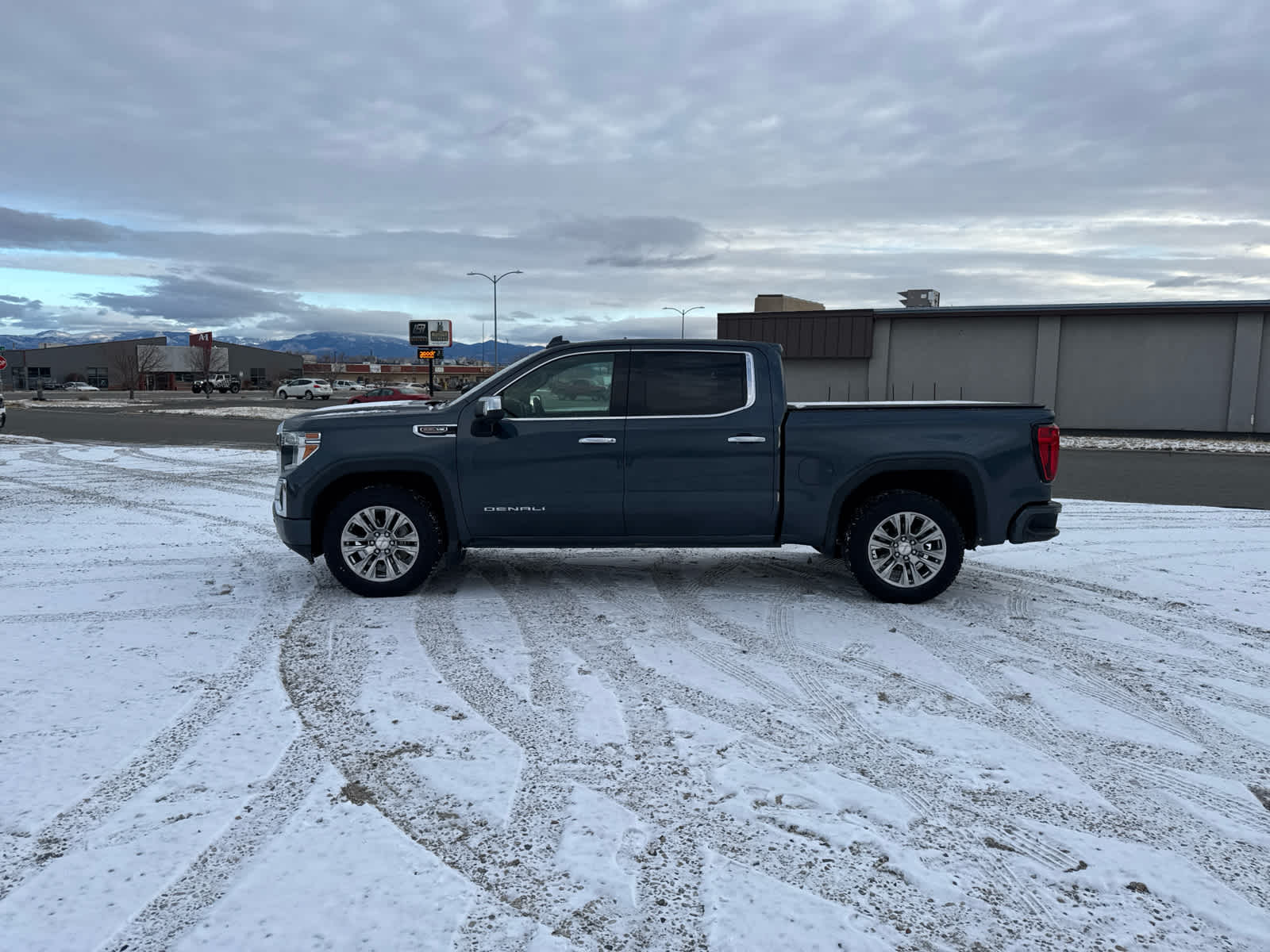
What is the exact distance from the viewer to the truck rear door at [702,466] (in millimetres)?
6590

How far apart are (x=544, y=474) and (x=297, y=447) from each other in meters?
1.86

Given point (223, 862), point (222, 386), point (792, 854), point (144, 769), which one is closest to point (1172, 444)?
point (792, 854)

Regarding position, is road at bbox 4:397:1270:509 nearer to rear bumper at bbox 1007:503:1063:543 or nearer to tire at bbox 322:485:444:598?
rear bumper at bbox 1007:503:1063:543

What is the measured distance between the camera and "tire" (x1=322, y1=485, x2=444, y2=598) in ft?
21.8

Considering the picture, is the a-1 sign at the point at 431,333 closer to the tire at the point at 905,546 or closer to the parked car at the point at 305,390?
the parked car at the point at 305,390

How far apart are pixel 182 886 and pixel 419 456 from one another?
12.8ft

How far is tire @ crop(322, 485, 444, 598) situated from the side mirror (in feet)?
2.61

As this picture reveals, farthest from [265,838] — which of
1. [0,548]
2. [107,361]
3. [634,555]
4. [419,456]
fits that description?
[107,361]

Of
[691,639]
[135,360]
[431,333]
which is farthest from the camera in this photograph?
[135,360]

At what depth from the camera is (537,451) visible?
21.7 feet

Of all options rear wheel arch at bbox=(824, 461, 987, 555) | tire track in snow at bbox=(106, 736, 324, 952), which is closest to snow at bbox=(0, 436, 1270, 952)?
tire track in snow at bbox=(106, 736, 324, 952)

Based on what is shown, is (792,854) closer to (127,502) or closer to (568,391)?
(568,391)

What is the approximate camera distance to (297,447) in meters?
6.66

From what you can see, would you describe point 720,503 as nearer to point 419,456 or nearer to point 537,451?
point 537,451
